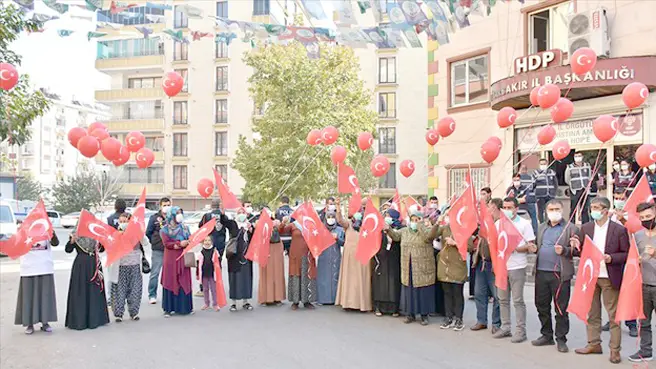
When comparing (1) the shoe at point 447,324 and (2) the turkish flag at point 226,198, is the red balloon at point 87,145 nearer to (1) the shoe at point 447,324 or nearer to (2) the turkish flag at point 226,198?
(2) the turkish flag at point 226,198

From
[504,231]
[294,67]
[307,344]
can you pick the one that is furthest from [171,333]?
[294,67]

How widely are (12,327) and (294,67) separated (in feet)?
60.6

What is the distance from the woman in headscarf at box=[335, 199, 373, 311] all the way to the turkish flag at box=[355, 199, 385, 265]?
0.73 metres

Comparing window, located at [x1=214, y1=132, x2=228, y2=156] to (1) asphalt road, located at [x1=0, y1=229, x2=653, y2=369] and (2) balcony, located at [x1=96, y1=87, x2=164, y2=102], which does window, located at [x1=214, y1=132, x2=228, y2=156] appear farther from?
(1) asphalt road, located at [x1=0, y1=229, x2=653, y2=369]

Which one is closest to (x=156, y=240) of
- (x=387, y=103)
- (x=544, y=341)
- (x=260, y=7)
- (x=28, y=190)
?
(x=544, y=341)

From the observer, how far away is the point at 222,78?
46281 millimetres

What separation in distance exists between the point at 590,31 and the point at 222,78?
34.8 m

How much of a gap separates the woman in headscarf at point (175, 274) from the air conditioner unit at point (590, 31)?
10495mm

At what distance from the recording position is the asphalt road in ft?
23.0

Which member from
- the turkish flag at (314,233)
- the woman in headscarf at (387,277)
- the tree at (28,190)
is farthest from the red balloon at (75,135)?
the tree at (28,190)

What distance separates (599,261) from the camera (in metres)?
6.88

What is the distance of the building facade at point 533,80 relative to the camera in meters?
14.1

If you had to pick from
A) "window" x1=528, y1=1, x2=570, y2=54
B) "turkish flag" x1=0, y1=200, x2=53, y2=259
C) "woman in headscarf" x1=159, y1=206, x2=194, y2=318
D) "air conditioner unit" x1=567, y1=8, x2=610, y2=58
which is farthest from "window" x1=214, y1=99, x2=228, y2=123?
"turkish flag" x1=0, y1=200, x2=53, y2=259

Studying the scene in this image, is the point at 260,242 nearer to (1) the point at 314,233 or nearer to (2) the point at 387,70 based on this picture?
(1) the point at 314,233
